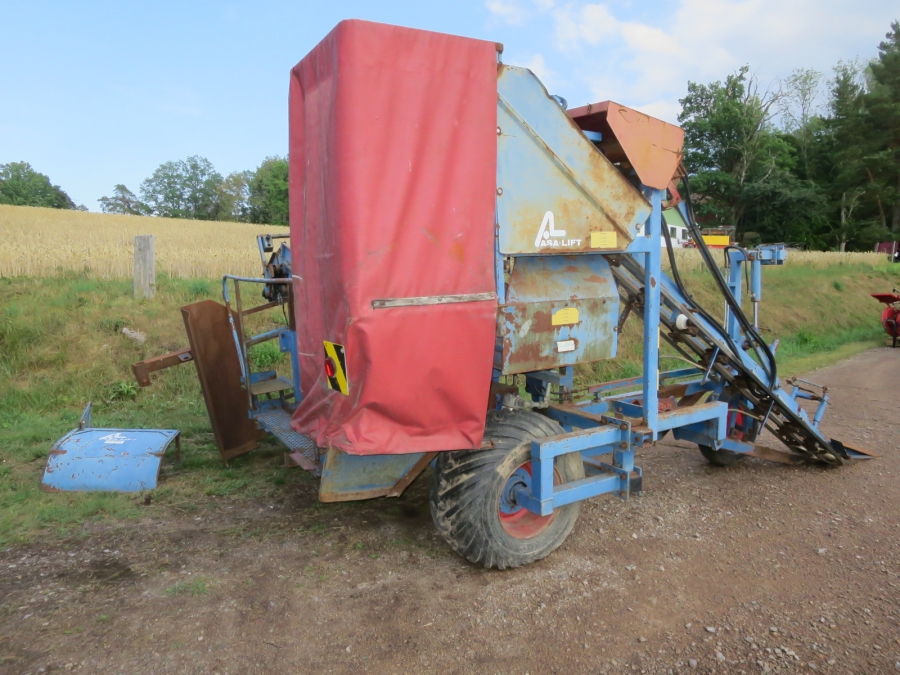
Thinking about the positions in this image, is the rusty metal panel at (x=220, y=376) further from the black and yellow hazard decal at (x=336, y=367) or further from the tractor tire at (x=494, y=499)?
the tractor tire at (x=494, y=499)

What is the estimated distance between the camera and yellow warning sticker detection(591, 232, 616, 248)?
3875mm

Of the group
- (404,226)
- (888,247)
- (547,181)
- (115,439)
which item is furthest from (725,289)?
(888,247)

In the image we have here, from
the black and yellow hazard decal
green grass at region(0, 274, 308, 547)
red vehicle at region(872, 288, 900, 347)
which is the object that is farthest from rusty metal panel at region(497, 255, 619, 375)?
red vehicle at region(872, 288, 900, 347)

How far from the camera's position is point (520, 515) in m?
3.99

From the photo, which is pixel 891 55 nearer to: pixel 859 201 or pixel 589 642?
pixel 859 201

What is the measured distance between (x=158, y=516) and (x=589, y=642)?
3158mm

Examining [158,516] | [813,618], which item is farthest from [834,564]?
[158,516]

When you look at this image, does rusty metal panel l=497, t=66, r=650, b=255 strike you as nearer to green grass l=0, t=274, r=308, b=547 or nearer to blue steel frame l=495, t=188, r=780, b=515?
blue steel frame l=495, t=188, r=780, b=515

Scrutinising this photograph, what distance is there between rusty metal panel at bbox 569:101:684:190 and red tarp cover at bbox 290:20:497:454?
0.91 meters

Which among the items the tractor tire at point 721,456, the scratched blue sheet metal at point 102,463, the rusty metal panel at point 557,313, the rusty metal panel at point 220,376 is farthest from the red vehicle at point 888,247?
the scratched blue sheet metal at point 102,463

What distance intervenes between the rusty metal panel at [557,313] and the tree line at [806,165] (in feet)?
141

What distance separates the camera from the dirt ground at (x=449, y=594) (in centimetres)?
298

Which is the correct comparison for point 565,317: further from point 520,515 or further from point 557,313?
point 520,515

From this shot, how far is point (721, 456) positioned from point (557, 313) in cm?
290
